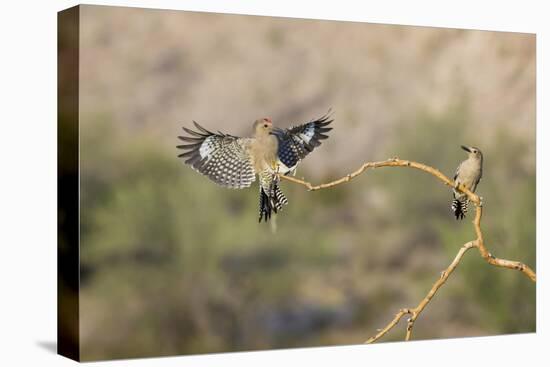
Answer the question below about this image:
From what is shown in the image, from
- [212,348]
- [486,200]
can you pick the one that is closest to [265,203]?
[212,348]

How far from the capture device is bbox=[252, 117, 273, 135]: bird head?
7582mm

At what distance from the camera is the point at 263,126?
24.9 feet

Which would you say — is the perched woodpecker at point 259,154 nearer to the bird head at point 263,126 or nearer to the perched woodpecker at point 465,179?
the bird head at point 263,126

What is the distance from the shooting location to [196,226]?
7.39m

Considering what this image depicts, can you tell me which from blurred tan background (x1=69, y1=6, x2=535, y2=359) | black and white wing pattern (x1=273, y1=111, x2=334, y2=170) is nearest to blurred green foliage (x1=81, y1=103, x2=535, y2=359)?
blurred tan background (x1=69, y1=6, x2=535, y2=359)

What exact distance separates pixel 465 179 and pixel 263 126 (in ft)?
5.59

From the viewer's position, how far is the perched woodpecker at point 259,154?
743 cm

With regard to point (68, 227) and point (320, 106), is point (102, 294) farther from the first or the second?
point (320, 106)

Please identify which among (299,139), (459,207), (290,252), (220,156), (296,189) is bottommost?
(290,252)

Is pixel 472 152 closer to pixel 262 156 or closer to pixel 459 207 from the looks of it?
pixel 459 207

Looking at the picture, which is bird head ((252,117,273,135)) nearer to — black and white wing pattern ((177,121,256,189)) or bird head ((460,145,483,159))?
black and white wing pattern ((177,121,256,189))

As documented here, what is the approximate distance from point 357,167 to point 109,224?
1905mm

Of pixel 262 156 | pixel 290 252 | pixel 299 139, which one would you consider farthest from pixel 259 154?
pixel 290 252

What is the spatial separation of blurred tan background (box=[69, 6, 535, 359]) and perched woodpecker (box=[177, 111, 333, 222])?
0.25 ft
